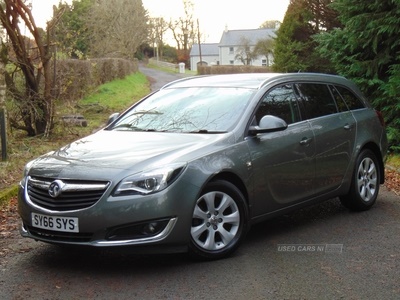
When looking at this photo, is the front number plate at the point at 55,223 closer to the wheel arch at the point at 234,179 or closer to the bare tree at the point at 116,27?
the wheel arch at the point at 234,179

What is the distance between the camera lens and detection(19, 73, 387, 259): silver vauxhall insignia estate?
501 cm

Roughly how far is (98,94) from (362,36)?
17574mm

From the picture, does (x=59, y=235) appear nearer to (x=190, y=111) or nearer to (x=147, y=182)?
(x=147, y=182)

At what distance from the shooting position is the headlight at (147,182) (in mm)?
4969

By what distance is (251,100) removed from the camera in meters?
6.23

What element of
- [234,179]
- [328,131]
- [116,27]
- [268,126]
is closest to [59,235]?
[234,179]

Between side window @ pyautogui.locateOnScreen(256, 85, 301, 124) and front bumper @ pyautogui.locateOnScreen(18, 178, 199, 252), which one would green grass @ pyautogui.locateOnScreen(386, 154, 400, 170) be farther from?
front bumper @ pyautogui.locateOnScreen(18, 178, 199, 252)

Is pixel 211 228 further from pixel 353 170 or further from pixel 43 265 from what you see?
pixel 353 170

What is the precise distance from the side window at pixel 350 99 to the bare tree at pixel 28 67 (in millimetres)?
7624

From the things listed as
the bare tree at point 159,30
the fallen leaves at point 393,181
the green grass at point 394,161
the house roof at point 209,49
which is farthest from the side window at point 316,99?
the house roof at point 209,49

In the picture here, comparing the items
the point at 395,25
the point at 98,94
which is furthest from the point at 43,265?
the point at 98,94

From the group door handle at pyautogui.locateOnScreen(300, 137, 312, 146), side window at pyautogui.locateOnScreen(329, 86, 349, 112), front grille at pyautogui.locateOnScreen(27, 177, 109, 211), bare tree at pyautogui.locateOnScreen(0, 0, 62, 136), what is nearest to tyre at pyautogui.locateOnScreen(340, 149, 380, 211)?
side window at pyautogui.locateOnScreen(329, 86, 349, 112)

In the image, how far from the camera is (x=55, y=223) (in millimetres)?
5105

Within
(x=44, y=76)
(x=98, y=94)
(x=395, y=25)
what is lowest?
(x=98, y=94)
